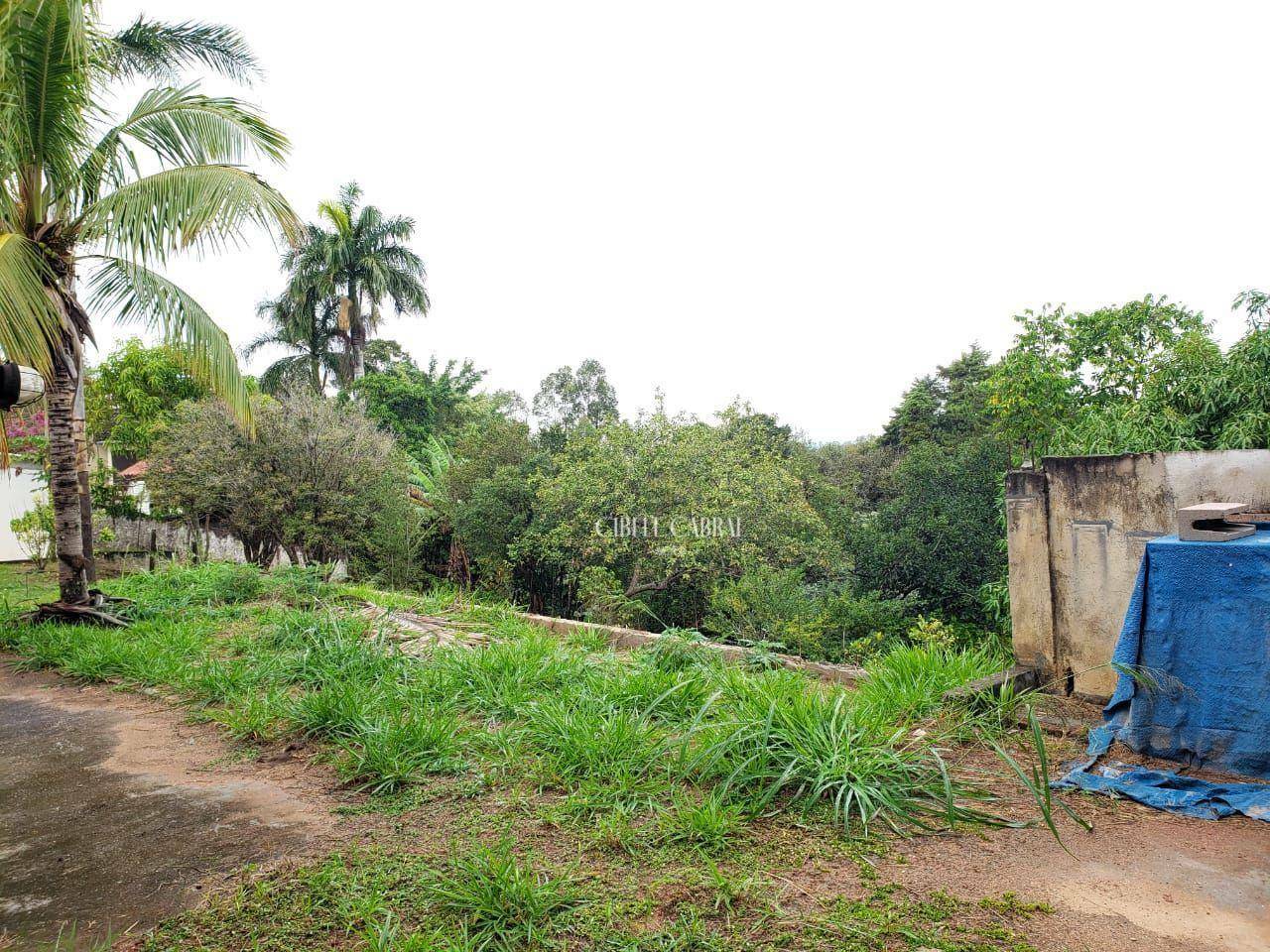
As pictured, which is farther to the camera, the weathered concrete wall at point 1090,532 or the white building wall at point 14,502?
the white building wall at point 14,502

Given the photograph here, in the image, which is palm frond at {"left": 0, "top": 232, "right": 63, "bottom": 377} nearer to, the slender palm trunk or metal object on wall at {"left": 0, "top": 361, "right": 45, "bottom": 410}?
metal object on wall at {"left": 0, "top": 361, "right": 45, "bottom": 410}

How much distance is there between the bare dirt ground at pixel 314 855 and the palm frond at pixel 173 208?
16.1 feet

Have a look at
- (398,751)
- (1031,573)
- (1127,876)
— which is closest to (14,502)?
(398,751)

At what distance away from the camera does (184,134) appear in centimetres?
718

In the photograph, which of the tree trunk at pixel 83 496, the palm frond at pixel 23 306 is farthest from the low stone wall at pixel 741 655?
the tree trunk at pixel 83 496

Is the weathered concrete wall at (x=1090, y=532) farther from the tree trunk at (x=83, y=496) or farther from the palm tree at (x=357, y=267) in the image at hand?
the palm tree at (x=357, y=267)

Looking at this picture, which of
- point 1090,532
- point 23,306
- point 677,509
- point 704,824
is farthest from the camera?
point 677,509

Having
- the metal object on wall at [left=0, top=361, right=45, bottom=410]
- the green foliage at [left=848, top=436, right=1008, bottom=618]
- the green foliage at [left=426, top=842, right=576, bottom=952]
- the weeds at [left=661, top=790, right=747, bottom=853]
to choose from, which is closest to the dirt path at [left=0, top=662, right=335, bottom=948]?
the green foliage at [left=426, top=842, right=576, bottom=952]

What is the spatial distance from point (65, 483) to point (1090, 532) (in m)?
8.75

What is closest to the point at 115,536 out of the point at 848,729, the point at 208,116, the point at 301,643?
the point at 208,116

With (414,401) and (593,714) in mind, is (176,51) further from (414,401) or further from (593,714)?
(414,401)

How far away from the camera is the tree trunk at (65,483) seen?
7.07m

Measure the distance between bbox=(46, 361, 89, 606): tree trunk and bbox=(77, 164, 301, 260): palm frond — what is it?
1396mm

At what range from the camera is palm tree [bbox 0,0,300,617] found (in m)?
6.24
